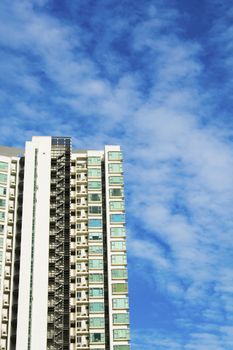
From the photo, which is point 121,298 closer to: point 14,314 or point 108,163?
point 14,314

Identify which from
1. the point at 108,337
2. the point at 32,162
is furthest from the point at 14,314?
the point at 32,162

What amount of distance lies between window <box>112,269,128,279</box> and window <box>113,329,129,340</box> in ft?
29.8

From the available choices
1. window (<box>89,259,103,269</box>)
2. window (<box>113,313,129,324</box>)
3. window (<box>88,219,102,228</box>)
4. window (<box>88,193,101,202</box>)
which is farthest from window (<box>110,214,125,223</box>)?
window (<box>113,313,129,324</box>)

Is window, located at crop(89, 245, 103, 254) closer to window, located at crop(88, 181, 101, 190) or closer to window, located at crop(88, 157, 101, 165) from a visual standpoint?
window, located at crop(88, 181, 101, 190)

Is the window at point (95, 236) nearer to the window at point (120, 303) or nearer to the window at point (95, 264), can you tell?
the window at point (95, 264)

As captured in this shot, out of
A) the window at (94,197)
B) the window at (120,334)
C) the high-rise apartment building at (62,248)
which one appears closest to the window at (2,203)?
the high-rise apartment building at (62,248)

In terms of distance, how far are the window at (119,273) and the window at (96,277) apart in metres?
2.20

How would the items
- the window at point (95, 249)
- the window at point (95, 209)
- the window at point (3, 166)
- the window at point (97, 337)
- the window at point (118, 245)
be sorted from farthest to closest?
the window at point (3, 166) → the window at point (95, 209) → the window at point (95, 249) → the window at point (118, 245) → the window at point (97, 337)

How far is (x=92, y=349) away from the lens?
9906cm

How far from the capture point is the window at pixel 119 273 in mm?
105000

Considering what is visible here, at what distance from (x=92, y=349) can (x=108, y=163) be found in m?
33.9

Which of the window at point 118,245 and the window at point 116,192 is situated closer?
the window at point 118,245

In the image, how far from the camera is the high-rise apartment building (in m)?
99.5

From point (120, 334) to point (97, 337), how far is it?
3.70 metres
